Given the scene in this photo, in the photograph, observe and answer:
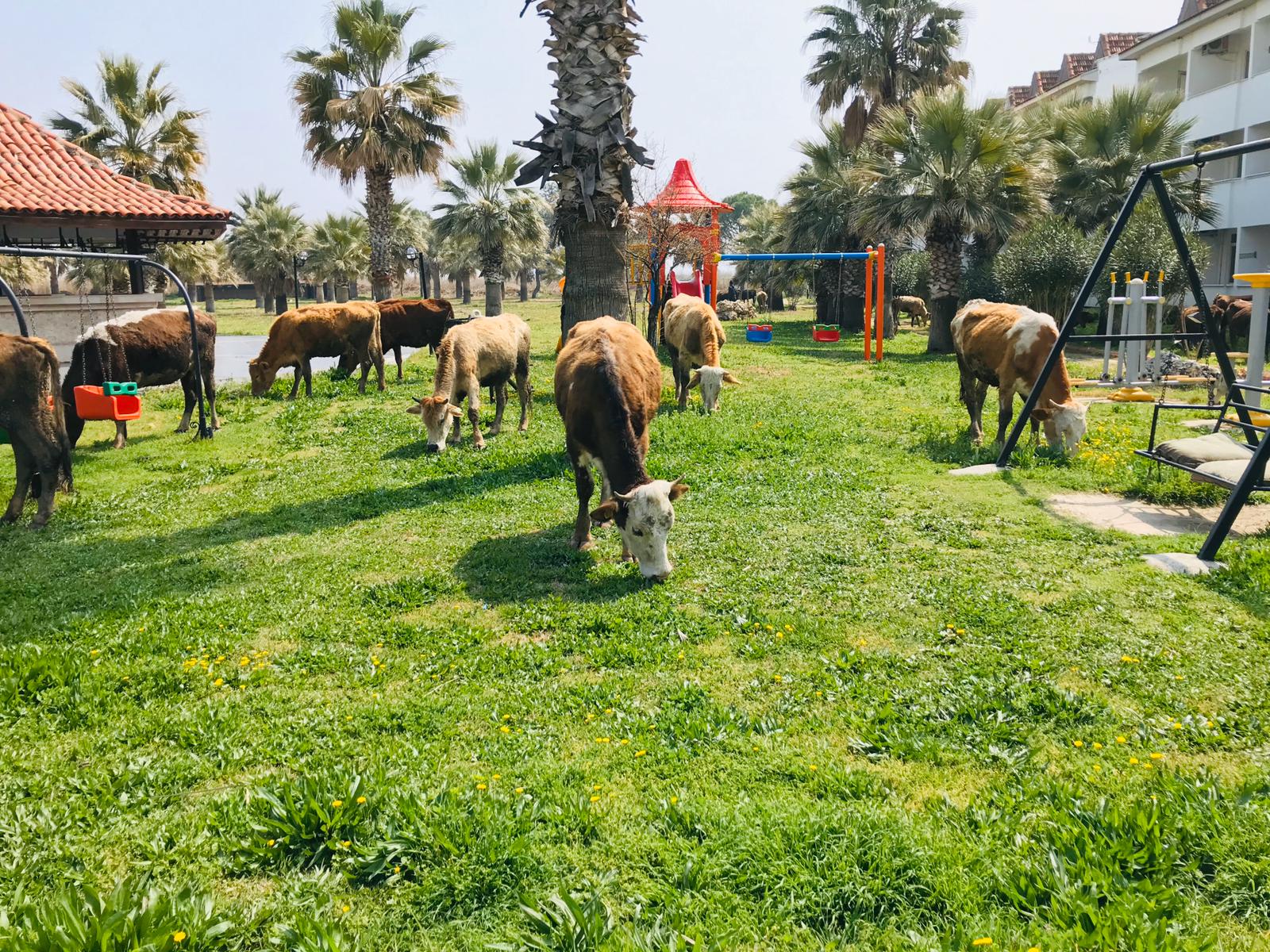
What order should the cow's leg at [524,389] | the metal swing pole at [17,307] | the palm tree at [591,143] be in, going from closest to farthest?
the metal swing pole at [17,307]
the palm tree at [591,143]
the cow's leg at [524,389]

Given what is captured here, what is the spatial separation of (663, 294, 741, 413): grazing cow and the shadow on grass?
7.14 metres

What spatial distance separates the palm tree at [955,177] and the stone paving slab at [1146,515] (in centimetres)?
1777

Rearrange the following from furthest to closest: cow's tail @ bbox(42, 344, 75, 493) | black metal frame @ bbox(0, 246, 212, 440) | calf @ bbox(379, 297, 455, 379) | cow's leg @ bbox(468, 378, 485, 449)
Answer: calf @ bbox(379, 297, 455, 379) < cow's leg @ bbox(468, 378, 485, 449) < black metal frame @ bbox(0, 246, 212, 440) < cow's tail @ bbox(42, 344, 75, 493)

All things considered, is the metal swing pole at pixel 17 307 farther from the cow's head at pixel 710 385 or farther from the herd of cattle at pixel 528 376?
the cow's head at pixel 710 385

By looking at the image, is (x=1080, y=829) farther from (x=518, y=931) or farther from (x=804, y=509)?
(x=804, y=509)

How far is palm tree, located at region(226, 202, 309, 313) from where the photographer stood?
56.3m

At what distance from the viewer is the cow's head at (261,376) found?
17891 mm

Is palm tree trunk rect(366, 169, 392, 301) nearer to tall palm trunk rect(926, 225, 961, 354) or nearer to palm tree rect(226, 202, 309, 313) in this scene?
tall palm trunk rect(926, 225, 961, 354)

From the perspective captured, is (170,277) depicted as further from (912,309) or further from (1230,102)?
(1230,102)

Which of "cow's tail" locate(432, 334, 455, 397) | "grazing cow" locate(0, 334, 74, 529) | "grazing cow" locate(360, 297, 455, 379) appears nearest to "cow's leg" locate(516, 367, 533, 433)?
"cow's tail" locate(432, 334, 455, 397)

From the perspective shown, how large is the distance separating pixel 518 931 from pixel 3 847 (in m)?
2.26

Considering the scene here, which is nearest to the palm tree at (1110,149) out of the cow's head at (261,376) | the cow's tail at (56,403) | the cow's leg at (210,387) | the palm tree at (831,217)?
the palm tree at (831,217)

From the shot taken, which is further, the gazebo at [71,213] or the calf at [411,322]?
the calf at [411,322]

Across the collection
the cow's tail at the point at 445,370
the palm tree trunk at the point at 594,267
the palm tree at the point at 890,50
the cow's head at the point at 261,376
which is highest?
the palm tree at the point at 890,50
